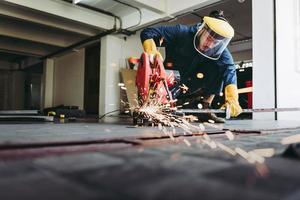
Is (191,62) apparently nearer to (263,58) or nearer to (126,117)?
(263,58)

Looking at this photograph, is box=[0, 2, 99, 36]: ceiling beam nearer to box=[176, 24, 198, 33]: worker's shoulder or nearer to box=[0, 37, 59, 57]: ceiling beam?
box=[0, 37, 59, 57]: ceiling beam

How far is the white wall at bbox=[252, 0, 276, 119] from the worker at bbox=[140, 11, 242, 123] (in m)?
0.30

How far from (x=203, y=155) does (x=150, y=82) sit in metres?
1.45

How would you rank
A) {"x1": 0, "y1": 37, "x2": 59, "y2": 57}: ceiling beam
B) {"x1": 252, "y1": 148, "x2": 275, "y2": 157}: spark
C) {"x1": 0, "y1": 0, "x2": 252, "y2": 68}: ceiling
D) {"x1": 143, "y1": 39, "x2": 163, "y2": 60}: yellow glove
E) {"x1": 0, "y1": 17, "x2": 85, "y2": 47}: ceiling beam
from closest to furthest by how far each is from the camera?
{"x1": 252, "y1": 148, "x2": 275, "y2": 157}: spark < {"x1": 143, "y1": 39, "x2": 163, "y2": 60}: yellow glove < {"x1": 0, "y1": 0, "x2": 252, "y2": 68}: ceiling < {"x1": 0, "y1": 17, "x2": 85, "y2": 47}: ceiling beam < {"x1": 0, "y1": 37, "x2": 59, "y2": 57}: ceiling beam

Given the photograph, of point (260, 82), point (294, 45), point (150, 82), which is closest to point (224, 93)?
point (260, 82)

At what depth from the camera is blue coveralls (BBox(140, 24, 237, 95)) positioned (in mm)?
3432

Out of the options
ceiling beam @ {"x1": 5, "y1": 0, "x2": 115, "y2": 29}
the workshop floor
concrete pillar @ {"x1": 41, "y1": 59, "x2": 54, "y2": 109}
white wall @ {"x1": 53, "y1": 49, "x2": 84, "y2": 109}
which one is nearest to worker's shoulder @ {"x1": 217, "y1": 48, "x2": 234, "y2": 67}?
the workshop floor

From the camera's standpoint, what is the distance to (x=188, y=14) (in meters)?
4.50

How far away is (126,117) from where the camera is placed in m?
4.33

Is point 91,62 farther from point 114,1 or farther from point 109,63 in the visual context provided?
point 114,1

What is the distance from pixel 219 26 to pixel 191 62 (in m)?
0.56

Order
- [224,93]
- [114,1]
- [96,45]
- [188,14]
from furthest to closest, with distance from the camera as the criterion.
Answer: [96,45] → [114,1] → [188,14] → [224,93]

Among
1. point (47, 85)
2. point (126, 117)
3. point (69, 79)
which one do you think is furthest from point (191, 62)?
point (47, 85)

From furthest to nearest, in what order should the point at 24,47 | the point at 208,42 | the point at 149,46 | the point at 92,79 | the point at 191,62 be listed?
the point at 24,47
the point at 92,79
the point at 191,62
the point at 208,42
the point at 149,46
